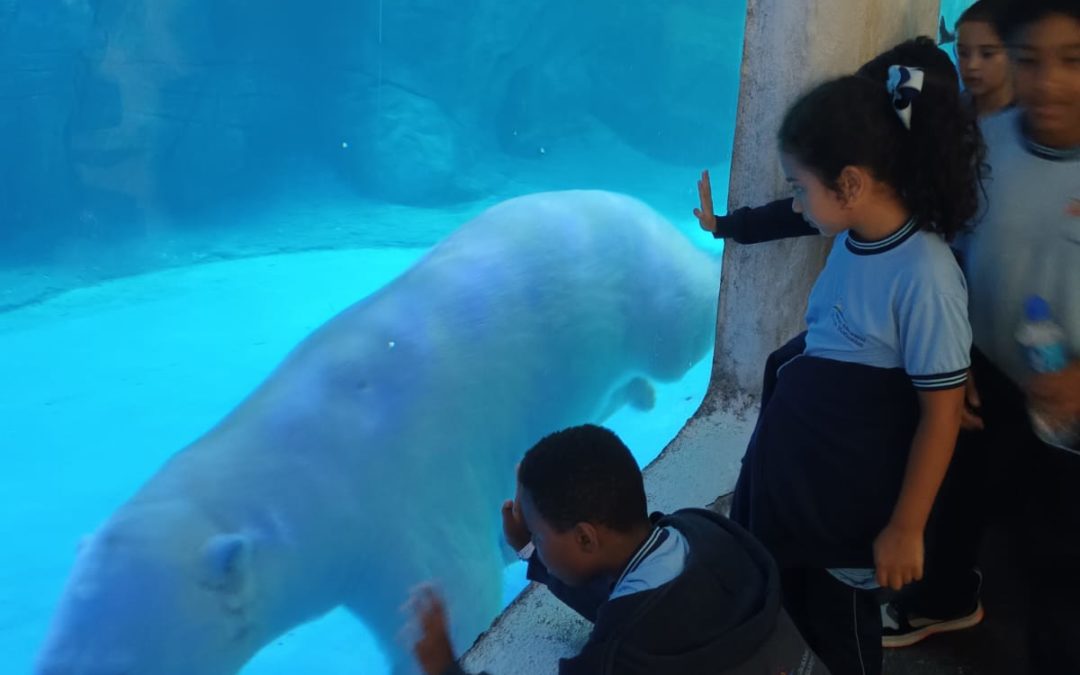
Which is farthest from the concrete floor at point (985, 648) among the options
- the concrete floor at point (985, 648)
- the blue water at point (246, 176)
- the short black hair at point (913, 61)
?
the blue water at point (246, 176)

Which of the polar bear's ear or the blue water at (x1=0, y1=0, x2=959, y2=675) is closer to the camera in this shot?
the polar bear's ear

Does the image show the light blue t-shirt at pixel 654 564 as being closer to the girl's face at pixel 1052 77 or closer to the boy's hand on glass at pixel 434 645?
the boy's hand on glass at pixel 434 645

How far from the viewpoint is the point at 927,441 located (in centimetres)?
133

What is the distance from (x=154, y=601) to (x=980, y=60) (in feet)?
8.03

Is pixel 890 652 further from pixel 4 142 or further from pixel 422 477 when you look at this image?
pixel 4 142

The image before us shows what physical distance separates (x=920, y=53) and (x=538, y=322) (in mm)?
1951

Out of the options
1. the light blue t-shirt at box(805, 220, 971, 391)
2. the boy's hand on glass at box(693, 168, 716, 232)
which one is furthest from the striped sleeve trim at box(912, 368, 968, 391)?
the boy's hand on glass at box(693, 168, 716, 232)

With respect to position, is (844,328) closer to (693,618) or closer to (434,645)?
(693,618)

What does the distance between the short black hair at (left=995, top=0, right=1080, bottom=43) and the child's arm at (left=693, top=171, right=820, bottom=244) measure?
69 centimetres

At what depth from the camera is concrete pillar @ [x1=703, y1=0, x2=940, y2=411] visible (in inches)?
84.2

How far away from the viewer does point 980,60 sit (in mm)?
1764

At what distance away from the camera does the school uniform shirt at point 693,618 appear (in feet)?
3.42

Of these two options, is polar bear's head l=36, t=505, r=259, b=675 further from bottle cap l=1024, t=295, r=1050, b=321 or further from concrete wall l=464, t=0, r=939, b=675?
bottle cap l=1024, t=295, r=1050, b=321

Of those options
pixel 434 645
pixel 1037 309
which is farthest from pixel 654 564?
pixel 1037 309
